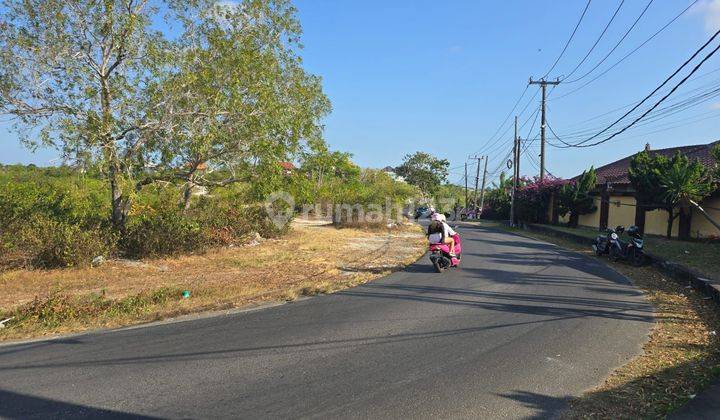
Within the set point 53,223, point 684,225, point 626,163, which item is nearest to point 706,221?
point 684,225

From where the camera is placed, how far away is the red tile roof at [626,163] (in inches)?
918

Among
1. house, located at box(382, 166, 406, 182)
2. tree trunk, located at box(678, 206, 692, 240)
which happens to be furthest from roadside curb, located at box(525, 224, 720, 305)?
house, located at box(382, 166, 406, 182)

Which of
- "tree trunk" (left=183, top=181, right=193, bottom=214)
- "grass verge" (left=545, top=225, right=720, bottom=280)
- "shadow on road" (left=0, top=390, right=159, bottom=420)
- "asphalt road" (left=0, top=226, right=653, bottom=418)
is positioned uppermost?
"tree trunk" (left=183, top=181, right=193, bottom=214)

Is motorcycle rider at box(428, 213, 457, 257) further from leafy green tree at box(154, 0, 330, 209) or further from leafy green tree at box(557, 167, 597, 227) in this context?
leafy green tree at box(557, 167, 597, 227)

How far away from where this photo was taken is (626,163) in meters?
30.1

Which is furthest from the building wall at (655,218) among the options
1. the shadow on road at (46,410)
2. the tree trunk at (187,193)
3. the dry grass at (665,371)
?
the shadow on road at (46,410)

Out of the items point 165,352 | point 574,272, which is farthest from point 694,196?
point 165,352

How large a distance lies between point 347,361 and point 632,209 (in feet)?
74.2

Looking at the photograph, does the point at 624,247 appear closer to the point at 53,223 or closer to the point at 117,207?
the point at 117,207

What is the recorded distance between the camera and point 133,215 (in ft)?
42.9

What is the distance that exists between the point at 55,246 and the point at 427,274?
333 inches

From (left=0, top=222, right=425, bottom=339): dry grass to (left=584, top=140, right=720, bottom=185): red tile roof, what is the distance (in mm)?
16879

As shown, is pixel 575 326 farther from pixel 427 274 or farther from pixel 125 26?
pixel 125 26

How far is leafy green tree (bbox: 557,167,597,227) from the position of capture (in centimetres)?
2792
